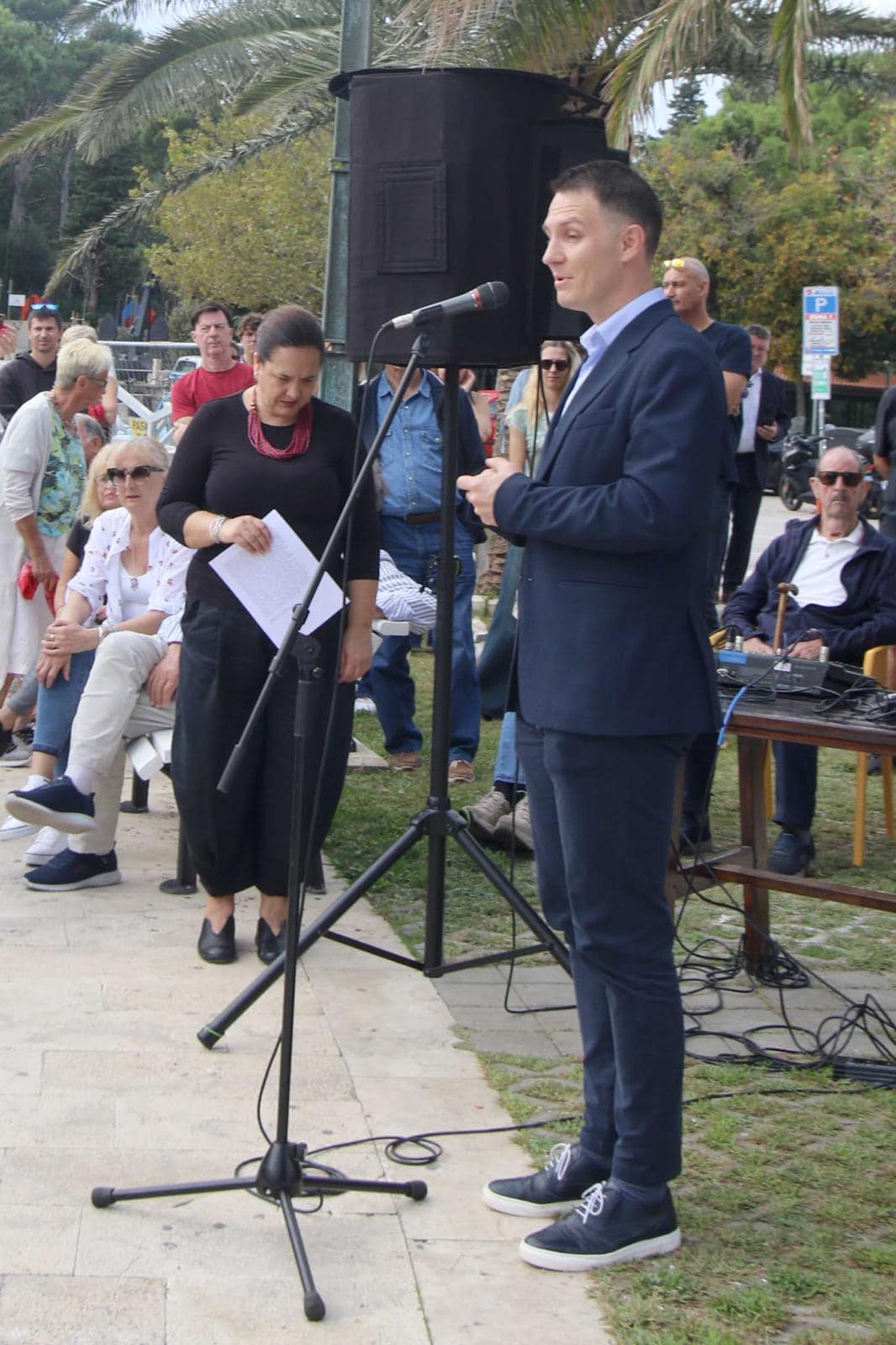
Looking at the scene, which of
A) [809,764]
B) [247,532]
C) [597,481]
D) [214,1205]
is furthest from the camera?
[809,764]

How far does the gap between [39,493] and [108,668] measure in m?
2.02

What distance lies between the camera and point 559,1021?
4762mm

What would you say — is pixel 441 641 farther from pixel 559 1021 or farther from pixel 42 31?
pixel 42 31

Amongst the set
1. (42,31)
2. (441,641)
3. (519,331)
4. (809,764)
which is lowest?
(809,764)

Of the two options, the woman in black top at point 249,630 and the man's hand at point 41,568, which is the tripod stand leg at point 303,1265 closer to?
Answer: the woman in black top at point 249,630

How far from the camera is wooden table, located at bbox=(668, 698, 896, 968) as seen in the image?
4.73m

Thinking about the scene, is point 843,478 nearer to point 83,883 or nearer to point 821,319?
point 83,883

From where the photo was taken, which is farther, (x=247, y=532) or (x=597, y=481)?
(x=247, y=532)

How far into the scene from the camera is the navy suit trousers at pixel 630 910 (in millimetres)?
3242

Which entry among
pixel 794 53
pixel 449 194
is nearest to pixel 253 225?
pixel 794 53

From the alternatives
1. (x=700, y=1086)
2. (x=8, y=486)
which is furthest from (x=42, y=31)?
(x=700, y=1086)

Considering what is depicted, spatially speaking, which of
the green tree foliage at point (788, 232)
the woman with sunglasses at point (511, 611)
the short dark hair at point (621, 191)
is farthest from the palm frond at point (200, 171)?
the green tree foliage at point (788, 232)

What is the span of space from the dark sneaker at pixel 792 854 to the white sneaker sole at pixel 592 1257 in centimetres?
315

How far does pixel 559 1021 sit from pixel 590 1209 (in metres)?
1.41
